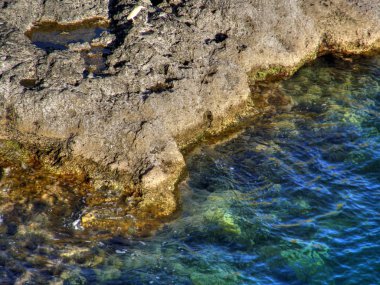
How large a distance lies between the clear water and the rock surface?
2.94 ft

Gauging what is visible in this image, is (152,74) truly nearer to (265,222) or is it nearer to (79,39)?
(79,39)

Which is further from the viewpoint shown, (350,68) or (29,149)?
(350,68)

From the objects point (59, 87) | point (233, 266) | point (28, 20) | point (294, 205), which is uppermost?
point (28, 20)

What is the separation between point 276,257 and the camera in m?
11.3

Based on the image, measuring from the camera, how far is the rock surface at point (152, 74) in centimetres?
1271

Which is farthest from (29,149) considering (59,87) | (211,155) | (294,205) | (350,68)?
(350,68)

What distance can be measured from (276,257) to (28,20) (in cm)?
967

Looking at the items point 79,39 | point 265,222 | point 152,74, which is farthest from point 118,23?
point 265,222

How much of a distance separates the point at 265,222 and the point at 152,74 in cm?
484

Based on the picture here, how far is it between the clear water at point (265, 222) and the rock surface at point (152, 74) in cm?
90

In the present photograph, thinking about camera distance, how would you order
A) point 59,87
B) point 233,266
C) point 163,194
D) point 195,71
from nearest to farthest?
point 233,266
point 163,194
point 59,87
point 195,71

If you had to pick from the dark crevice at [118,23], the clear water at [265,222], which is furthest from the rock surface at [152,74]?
the clear water at [265,222]

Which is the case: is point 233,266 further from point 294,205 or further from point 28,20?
point 28,20

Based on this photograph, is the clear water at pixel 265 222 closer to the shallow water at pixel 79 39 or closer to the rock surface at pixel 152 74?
the rock surface at pixel 152 74
